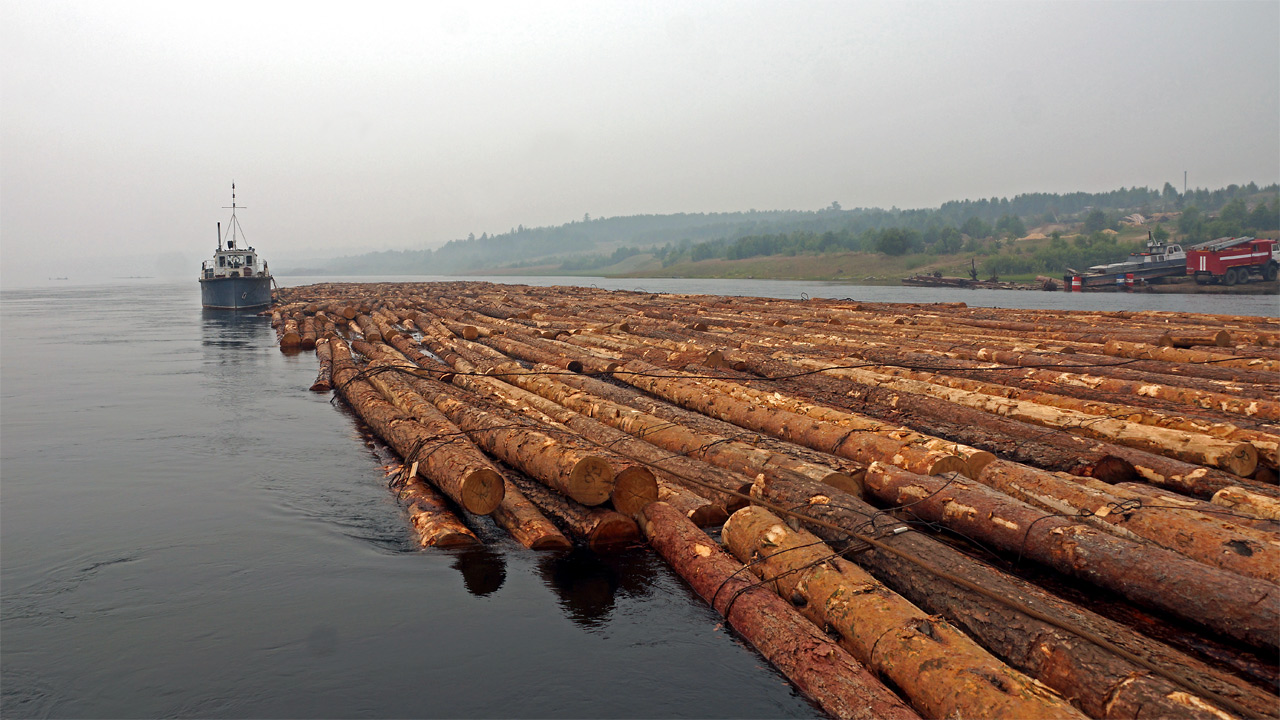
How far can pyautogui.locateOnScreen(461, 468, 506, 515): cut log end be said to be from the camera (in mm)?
8125

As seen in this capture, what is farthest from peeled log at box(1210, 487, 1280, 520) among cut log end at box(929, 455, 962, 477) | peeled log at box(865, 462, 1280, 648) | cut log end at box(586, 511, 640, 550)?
cut log end at box(586, 511, 640, 550)

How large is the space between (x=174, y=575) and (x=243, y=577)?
30.8 inches

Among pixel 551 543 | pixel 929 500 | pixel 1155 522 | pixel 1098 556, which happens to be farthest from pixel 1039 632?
pixel 551 543

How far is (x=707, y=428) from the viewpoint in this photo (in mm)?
10359

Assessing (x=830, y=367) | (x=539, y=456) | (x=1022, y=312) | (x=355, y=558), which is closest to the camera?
(x=355, y=558)

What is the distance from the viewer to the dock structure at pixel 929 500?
4832 millimetres

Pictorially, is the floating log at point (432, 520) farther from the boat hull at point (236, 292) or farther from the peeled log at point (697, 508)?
the boat hull at point (236, 292)

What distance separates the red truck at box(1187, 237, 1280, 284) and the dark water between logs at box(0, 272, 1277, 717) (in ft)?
236

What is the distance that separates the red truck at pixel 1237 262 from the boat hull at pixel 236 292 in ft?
253

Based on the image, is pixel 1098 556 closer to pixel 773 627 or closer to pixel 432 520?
pixel 773 627

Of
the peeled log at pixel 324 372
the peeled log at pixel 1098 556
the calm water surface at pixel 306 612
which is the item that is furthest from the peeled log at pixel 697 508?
the peeled log at pixel 324 372

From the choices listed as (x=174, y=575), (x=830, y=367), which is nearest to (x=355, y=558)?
(x=174, y=575)

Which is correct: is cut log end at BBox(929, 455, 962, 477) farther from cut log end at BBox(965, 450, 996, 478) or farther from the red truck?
the red truck

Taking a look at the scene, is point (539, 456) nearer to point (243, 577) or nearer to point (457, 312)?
point (243, 577)
